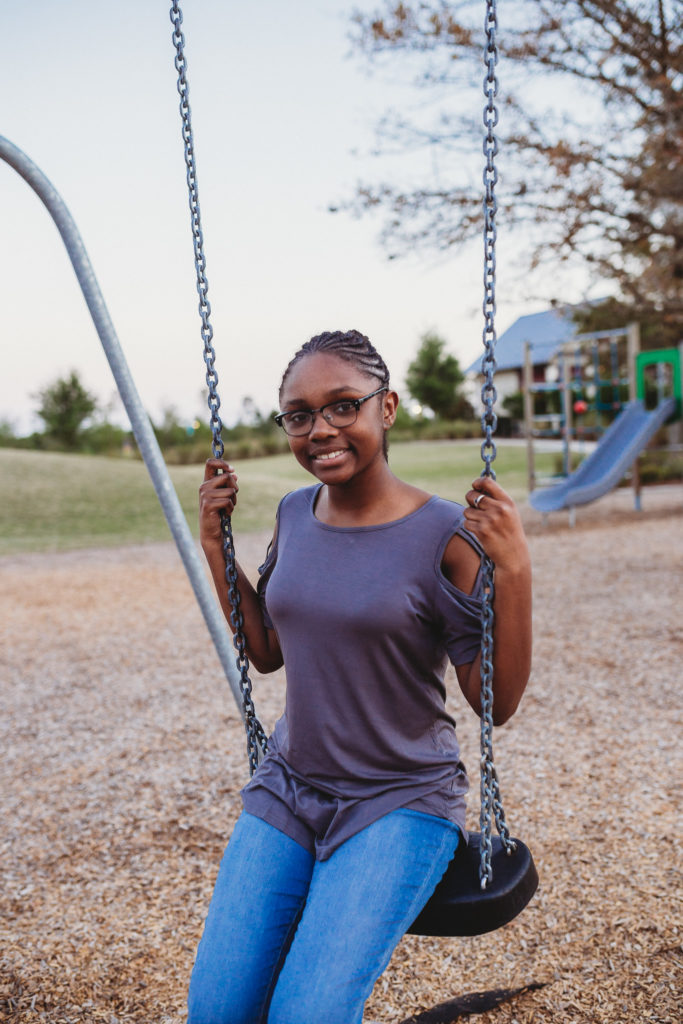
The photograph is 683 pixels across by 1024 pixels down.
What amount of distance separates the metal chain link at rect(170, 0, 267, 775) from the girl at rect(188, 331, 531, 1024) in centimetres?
21

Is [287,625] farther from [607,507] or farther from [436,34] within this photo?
[607,507]

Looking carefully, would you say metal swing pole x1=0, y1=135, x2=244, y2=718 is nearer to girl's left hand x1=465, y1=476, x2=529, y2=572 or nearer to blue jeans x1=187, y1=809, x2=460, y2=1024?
blue jeans x1=187, y1=809, x2=460, y2=1024

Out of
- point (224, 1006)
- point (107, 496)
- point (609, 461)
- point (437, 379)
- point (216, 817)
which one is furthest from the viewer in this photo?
point (437, 379)

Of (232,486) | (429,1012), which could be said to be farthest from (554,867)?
(232,486)

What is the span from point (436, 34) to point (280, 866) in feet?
35.6

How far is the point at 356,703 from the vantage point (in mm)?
1644

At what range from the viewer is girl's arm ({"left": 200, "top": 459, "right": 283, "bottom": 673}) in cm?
200

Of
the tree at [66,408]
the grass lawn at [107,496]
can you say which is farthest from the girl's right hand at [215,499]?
the tree at [66,408]

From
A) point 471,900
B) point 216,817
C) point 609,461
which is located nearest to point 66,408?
point 609,461

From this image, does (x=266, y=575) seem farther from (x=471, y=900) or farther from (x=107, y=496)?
(x=107, y=496)

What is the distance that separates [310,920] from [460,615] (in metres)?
0.62

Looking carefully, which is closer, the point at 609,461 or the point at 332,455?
the point at 332,455

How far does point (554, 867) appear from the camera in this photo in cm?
283

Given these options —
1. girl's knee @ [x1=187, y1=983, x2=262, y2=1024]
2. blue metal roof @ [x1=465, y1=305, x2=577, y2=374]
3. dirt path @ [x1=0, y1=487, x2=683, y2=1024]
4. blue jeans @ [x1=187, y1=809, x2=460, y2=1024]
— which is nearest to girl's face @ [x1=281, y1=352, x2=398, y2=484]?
blue jeans @ [x1=187, y1=809, x2=460, y2=1024]
